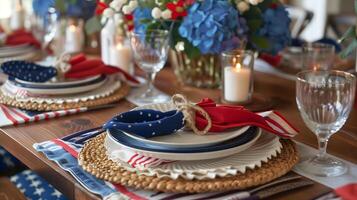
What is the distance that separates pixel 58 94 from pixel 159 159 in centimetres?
54

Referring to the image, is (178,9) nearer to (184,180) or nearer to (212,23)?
(212,23)

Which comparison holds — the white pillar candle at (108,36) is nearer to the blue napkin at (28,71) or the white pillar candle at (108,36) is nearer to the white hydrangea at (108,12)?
the white hydrangea at (108,12)

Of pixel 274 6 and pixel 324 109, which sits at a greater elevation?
pixel 274 6

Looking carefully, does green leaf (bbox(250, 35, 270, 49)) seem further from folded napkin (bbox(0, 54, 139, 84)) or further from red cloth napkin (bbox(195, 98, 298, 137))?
red cloth napkin (bbox(195, 98, 298, 137))

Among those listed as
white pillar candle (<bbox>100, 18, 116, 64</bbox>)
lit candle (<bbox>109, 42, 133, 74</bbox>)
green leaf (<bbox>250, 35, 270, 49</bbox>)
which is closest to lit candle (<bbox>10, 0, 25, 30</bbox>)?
white pillar candle (<bbox>100, 18, 116, 64</bbox>)

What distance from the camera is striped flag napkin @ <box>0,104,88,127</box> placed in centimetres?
120

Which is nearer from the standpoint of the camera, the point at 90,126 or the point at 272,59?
the point at 90,126

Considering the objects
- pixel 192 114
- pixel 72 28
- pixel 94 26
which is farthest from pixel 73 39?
pixel 192 114

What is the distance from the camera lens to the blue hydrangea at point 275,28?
1429 mm

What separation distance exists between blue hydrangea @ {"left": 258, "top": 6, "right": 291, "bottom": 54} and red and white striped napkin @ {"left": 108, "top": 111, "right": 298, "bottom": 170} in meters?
0.44

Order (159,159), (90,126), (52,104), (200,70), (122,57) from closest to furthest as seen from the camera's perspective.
A: (159,159), (90,126), (52,104), (200,70), (122,57)

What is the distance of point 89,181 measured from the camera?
34.6 inches

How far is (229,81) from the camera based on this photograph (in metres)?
1.31

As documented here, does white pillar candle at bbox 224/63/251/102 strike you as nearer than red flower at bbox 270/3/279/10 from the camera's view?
Yes
